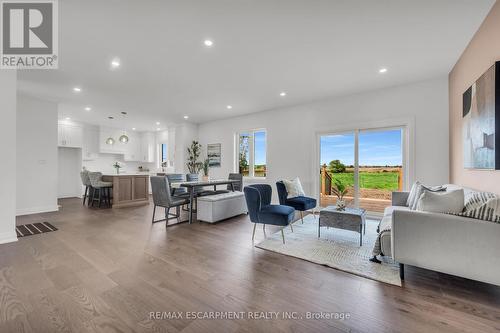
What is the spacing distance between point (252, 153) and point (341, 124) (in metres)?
2.75

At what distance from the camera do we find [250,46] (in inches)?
111

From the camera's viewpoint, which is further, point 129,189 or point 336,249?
point 129,189

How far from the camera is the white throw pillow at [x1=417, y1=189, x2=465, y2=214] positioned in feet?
6.48

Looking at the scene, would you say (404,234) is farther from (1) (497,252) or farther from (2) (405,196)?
(2) (405,196)

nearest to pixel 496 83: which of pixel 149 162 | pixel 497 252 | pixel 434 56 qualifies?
pixel 434 56

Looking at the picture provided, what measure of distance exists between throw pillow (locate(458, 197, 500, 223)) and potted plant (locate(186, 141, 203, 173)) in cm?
692

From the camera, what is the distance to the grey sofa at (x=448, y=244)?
1.76m

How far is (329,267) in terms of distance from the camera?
7.82 ft

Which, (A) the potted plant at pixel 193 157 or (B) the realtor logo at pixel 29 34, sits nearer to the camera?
(B) the realtor logo at pixel 29 34

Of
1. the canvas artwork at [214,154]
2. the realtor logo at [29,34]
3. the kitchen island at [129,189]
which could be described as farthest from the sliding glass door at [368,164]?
the kitchen island at [129,189]

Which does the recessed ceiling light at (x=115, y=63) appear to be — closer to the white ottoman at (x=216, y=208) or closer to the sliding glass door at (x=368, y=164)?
the white ottoman at (x=216, y=208)

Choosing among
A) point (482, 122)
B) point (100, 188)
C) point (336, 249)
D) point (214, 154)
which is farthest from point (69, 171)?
point (482, 122)

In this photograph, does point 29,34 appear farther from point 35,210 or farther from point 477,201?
point 477,201

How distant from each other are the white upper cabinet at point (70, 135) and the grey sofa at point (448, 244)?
365 inches
